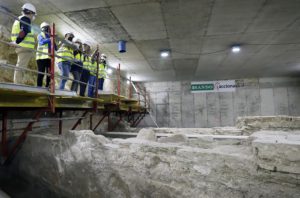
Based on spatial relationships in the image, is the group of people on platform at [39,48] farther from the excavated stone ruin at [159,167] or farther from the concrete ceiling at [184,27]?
the excavated stone ruin at [159,167]

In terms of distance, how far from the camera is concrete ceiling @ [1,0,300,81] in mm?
4180

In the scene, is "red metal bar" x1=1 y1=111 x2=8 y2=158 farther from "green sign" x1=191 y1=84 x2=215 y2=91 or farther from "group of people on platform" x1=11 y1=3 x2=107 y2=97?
"green sign" x1=191 y1=84 x2=215 y2=91

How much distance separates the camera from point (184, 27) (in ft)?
17.1

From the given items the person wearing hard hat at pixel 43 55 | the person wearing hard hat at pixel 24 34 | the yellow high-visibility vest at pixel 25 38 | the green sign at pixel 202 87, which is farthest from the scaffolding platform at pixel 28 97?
the green sign at pixel 202 87

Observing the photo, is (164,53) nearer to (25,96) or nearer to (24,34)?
(24,34)

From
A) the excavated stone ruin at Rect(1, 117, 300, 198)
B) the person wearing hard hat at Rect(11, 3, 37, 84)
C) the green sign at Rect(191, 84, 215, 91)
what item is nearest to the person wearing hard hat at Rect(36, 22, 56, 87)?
the person wearing hard hat at Rect(11, 3, 37, 84)

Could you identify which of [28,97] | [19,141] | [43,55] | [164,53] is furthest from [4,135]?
[164,53]

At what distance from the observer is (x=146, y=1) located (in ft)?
13.2

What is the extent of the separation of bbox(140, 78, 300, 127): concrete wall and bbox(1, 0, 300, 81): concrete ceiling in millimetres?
3848

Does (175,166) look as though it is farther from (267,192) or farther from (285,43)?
(285,43)

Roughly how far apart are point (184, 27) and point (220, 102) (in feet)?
28.1

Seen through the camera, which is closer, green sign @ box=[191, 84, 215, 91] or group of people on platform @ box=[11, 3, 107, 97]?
group of people on platform @ box=[11, 3, 107, 97]

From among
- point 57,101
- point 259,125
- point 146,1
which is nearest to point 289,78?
point 259,125

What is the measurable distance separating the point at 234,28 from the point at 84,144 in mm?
4970
